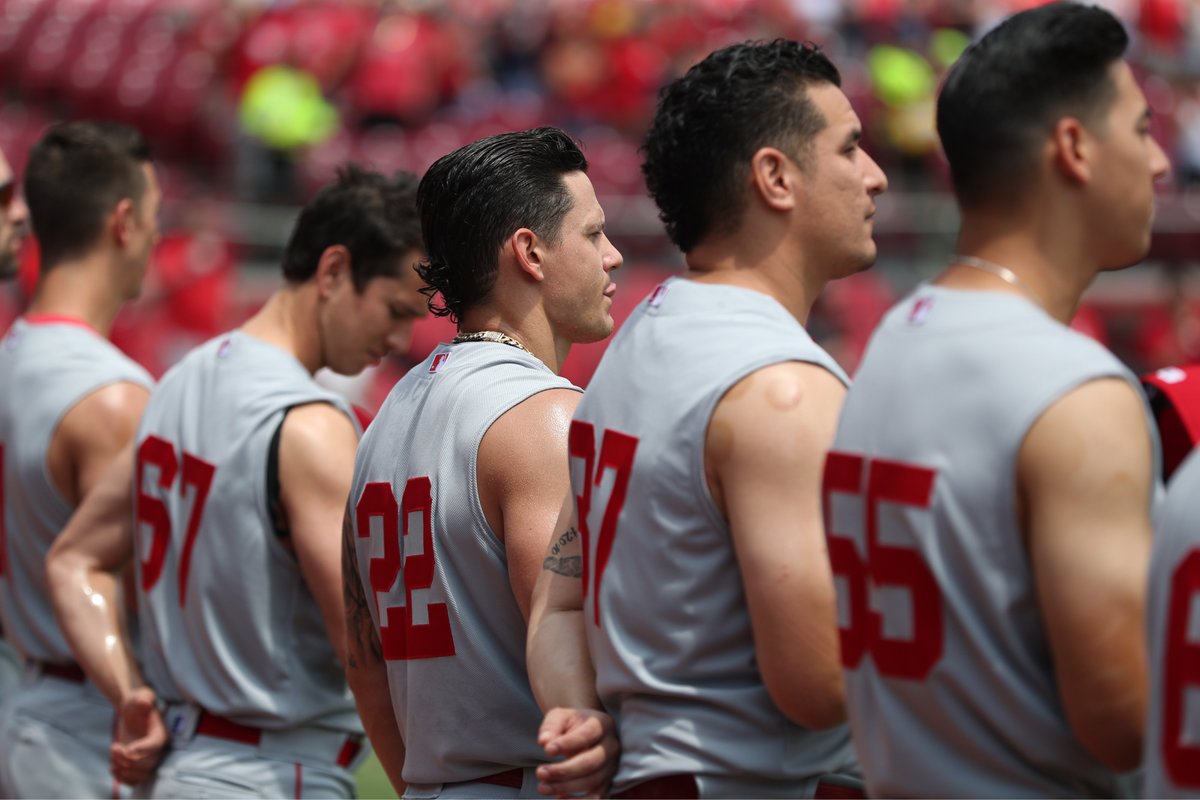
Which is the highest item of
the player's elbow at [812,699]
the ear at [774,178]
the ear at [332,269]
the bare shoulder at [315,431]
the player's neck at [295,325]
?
the ear at [774,178]

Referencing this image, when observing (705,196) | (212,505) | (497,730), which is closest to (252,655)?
(212,505)

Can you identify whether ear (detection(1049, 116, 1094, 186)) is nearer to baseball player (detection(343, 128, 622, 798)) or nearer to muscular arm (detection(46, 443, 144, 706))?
baseball player (detection(343, 128, 622, 798))

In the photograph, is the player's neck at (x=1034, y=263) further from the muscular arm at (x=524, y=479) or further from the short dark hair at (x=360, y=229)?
the short dark hair at (x=360, y=229)

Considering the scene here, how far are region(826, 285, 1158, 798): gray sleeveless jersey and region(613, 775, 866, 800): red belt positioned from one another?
10.6 inches

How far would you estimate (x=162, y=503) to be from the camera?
3541 millimetres

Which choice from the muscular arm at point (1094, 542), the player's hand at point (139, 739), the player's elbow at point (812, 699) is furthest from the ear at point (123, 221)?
the muscular arm at point (1094, 542)

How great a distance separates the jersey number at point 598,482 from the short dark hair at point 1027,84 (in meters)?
0.69

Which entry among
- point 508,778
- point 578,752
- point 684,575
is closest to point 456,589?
point 508,778

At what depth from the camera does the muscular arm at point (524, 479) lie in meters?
2.61

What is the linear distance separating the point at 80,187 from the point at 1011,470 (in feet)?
10.4

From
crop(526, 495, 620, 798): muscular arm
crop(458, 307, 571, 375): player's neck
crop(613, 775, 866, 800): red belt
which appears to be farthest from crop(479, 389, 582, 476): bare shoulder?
crop(613, 775, 866, 800): red belt

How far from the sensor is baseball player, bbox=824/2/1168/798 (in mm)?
1830

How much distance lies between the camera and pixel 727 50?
249 cm

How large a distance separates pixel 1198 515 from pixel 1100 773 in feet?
1.38
